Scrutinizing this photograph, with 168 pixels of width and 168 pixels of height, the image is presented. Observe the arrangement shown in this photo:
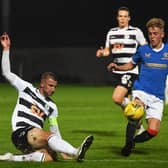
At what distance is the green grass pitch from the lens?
31.9ft

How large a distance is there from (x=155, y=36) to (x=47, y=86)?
1717mm

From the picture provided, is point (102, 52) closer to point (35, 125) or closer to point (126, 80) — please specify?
point (126, 80)

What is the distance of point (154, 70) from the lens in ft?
35.5

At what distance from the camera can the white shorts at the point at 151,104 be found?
10773 millimetres

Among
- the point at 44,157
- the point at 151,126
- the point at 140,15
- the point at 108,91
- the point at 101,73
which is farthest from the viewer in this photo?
the point at 140,15

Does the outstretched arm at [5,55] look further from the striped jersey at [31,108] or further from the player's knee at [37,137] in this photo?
the player's knee at [37,137]

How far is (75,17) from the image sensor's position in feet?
117

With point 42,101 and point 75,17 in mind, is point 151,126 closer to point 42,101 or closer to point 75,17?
point 42,101

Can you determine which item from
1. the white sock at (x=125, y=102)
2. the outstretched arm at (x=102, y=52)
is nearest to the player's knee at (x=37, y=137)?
the outstretched arm at (x=102, y=52)

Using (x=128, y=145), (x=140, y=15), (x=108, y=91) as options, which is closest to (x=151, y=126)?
(x=128, y=145)

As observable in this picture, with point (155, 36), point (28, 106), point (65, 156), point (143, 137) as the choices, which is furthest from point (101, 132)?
point (28, 106)

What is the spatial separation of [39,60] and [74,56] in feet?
4.27

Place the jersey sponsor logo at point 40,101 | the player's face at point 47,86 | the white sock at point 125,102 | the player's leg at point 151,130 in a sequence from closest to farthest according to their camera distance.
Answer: the player's face at point 47,86, the jersey sponsor logo at point 40,101, the player's leg at point 151,130, the white sock at point 125,102

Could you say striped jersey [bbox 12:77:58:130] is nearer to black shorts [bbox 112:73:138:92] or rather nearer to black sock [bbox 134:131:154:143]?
black sock [bbox 134:131:154:143]
